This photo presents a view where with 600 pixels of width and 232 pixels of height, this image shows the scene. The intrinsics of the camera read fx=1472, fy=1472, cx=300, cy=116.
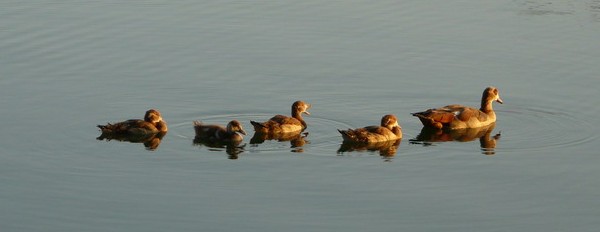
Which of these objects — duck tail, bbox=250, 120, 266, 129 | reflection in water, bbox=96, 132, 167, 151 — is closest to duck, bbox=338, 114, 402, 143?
duck tail, bbox=250, 120, 266, 129

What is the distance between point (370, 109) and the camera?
20.7m

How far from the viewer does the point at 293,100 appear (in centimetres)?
2095

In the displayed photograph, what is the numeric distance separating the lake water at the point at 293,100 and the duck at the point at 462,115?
248 mm

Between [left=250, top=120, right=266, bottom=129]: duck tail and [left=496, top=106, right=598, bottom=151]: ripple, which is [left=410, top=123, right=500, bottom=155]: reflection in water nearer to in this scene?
[left=496, top=106, right=598, bottom=151]: ripple

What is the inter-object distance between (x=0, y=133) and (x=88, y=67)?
13.2 ft

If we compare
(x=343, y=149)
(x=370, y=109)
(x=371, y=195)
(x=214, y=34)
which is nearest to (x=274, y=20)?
(x=214, y=34)

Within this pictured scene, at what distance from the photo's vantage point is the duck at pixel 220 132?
62.4 feet

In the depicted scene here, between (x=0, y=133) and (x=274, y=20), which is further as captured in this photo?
(x=274, y=20)

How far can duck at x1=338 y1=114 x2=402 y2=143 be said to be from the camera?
61.7ft

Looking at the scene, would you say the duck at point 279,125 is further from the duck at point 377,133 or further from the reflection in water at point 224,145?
the duck at point 377,133

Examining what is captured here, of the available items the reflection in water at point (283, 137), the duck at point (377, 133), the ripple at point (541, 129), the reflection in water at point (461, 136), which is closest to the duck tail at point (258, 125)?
the reflection in water at point (283, 137)

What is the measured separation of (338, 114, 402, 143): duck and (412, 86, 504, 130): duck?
28.5 inches

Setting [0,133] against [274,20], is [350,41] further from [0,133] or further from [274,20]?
[0,133]

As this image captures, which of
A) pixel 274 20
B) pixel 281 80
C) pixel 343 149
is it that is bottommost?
pixel 343 149
